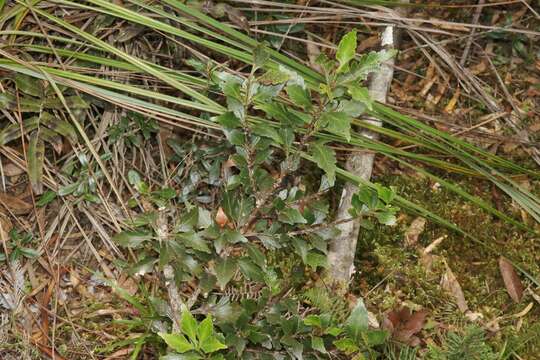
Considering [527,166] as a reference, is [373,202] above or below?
above

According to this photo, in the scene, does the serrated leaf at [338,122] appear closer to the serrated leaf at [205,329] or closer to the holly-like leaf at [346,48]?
the holly-like leaf at [346,48]

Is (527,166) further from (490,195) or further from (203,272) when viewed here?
(203,272)

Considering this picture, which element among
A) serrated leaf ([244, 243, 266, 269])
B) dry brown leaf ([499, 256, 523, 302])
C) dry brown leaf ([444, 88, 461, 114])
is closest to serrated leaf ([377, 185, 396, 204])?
serrated leaf ([244, 243, 266, 269])

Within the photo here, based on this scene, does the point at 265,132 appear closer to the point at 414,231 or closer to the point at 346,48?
the point at 346,48

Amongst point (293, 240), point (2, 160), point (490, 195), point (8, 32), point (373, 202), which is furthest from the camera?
point (490, 195)

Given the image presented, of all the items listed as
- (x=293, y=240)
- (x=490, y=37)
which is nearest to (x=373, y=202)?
(x=293, y=240)

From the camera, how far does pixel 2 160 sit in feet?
8.71

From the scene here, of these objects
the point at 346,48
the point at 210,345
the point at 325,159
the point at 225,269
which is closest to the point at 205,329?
the point at 210,345

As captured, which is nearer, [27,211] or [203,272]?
[203,272]

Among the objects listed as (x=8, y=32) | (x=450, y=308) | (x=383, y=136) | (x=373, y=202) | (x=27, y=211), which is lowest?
(x=450, y=308)

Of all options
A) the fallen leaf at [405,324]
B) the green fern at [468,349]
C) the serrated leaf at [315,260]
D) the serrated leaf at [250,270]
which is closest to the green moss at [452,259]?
the fallen leaf at [405,324]

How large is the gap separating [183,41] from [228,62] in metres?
0.20

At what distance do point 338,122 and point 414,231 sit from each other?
1022 mm

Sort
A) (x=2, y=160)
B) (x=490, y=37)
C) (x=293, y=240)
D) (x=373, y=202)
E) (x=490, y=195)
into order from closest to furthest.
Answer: (x=373, y=202)
(x=293, y=240)
(x=2, y=160)
(x=490, y=195)
(x=490, y=37)
